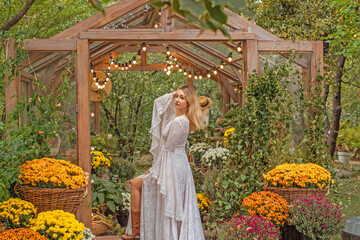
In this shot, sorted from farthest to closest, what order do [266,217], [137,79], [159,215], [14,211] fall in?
1. [137,79]
2. [159,215]
3. [266,217]
4. [14,211]

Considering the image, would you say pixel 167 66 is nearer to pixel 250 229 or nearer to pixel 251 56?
pixel 251 56

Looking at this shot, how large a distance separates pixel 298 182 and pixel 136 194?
5.91 ft

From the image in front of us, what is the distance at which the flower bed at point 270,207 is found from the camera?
3.79 metres

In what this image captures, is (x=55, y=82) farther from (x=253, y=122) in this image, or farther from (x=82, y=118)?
(x=253, y=122)

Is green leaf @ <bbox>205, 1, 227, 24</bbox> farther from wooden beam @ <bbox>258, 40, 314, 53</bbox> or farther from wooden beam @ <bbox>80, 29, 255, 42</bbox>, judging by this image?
wooden beam @ <bbox>258, 40, 314, 53</bbox>

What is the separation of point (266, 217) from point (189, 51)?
6.11 metres

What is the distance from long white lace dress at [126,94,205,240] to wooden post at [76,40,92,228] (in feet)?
2.38

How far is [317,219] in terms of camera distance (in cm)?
363

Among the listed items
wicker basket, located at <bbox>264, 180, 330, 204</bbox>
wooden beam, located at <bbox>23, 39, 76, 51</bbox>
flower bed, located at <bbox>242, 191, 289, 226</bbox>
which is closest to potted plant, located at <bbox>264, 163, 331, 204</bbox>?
wicker basket, located at <bbox>264, 180, 330, 204</bbox>

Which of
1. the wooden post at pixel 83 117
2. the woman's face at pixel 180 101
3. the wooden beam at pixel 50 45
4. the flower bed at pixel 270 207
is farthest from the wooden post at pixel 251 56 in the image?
the wooden beam at pixel 50 45

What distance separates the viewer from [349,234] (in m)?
3.57

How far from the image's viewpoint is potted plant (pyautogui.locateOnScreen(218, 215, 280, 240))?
343 cm

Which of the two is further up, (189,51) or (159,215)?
(189,51)

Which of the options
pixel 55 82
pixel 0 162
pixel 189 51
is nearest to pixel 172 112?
pixel 55 82
